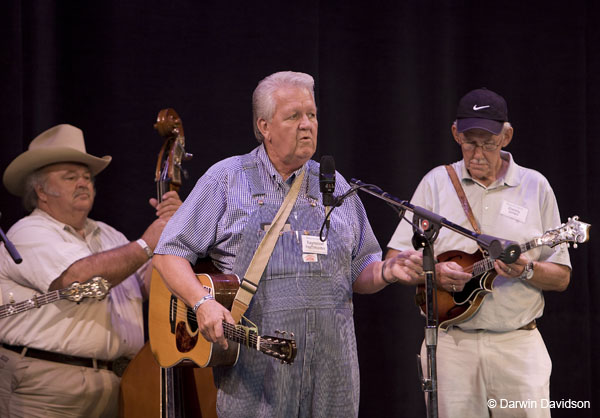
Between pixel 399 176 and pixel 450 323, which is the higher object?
pixel 399 176

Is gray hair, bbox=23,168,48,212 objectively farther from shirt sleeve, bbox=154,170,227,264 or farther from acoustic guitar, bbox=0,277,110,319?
shirt sleeve, bbox=154,170,227,264

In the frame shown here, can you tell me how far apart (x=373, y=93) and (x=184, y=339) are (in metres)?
2.29

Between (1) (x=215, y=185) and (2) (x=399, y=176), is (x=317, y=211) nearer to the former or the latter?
(1) (x=215, y=185)

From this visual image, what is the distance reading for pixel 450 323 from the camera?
139 inches

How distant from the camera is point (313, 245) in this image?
2.84 meters

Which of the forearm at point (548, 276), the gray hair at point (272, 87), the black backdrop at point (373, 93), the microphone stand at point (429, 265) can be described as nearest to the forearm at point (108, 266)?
the black backdrop at point (373, 93)

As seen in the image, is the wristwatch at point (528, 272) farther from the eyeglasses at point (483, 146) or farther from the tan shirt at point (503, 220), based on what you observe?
the eyeglasses at point (483, 146)

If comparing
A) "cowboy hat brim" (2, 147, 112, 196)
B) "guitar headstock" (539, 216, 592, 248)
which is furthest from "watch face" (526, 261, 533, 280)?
"cowboy hat brim" (2, 147, 112, 196)

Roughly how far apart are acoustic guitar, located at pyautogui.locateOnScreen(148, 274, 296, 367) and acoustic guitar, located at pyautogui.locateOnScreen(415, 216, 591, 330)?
1.09 metres

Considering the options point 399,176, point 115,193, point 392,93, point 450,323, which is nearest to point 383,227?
point 399,176

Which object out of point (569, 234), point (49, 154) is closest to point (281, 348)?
point (569, 234)

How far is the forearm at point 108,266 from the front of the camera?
12.3 feet

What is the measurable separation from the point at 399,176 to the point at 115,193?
1.78 metres

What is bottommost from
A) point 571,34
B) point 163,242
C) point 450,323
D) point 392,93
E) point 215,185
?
point 450,323
